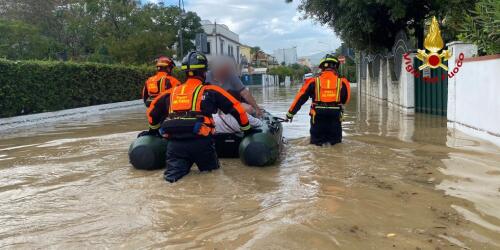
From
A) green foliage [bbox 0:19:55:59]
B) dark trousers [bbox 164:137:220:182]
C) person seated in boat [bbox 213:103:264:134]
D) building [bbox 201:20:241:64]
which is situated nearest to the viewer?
dark trousers [bbox 164:137:220:182]

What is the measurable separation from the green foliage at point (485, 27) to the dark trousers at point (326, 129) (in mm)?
2969

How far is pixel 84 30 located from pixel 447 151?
122 feet

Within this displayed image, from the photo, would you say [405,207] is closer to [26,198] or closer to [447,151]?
[447,151]

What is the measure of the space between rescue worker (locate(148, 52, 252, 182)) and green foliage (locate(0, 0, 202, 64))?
3005 centimetres

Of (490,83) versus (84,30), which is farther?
(84,30)

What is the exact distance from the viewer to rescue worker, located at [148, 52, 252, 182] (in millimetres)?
5461

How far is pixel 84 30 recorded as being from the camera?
39.3 m

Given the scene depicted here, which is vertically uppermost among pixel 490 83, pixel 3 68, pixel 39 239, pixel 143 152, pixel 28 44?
pixel 28 44

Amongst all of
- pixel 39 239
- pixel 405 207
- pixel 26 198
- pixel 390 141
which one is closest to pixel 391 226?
pixel 405 207

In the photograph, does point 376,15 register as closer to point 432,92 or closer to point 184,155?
point 432,92

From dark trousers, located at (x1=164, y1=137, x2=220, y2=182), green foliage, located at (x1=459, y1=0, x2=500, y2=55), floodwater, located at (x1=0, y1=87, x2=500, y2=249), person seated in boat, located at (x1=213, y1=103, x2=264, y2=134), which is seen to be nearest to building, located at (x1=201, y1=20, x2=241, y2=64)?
green foliage, located at (x1=459, y1=0, x2=500, y2=55)

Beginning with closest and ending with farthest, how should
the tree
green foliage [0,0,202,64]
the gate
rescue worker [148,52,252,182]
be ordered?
rescue worker [148,52,252,182] → the gate → the tree → green foliage [0,0,202,64]

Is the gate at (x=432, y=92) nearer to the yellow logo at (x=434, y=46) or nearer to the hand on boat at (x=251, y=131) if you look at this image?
the yellow logo at (x=434, y=46)

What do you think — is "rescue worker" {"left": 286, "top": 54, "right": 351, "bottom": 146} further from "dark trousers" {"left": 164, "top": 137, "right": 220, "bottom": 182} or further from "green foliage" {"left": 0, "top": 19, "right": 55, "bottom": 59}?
"green foliage" {"left": 0, "top": 19, "right": 55, "bottom": 59}
